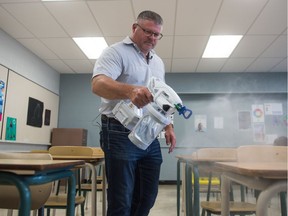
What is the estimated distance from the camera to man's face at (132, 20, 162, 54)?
1293mm

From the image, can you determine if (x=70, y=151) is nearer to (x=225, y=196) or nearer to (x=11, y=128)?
(x=225, y=196)

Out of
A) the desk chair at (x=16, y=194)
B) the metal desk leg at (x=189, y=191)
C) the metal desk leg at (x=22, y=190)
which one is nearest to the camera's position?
the metal desk leg at (x=22, y=190)

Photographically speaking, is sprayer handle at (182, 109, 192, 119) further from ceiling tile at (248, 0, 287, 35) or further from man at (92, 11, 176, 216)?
ceiling tile at (248, 0, 287, 35)

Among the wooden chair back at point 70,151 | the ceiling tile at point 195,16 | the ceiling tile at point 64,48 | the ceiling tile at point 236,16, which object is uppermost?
the ceiling tile at point 236,16

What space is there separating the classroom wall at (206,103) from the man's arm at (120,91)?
173 inches

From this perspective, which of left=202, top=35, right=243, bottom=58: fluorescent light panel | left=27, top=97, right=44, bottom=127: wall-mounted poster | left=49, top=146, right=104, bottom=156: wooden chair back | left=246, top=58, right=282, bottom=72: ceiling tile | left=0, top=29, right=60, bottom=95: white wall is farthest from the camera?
left=246, top=58, right=282, bottom=72: ceiling tile

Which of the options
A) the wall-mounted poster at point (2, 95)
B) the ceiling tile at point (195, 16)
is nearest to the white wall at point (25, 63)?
the wall-mounted poster at point (2, 95)

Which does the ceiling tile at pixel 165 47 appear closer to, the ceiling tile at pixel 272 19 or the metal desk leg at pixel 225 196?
the ceiling tile at pixel 272 19

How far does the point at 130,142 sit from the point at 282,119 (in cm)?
515

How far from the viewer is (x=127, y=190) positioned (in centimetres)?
113

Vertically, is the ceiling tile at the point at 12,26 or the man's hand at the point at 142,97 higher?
the ceiling tile at the point at 12,26

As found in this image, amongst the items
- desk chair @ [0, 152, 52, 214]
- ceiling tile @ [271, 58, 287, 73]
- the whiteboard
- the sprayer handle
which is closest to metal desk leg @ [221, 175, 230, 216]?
the sprayer handle

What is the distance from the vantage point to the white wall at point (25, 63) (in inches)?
144

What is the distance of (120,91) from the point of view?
102cm
